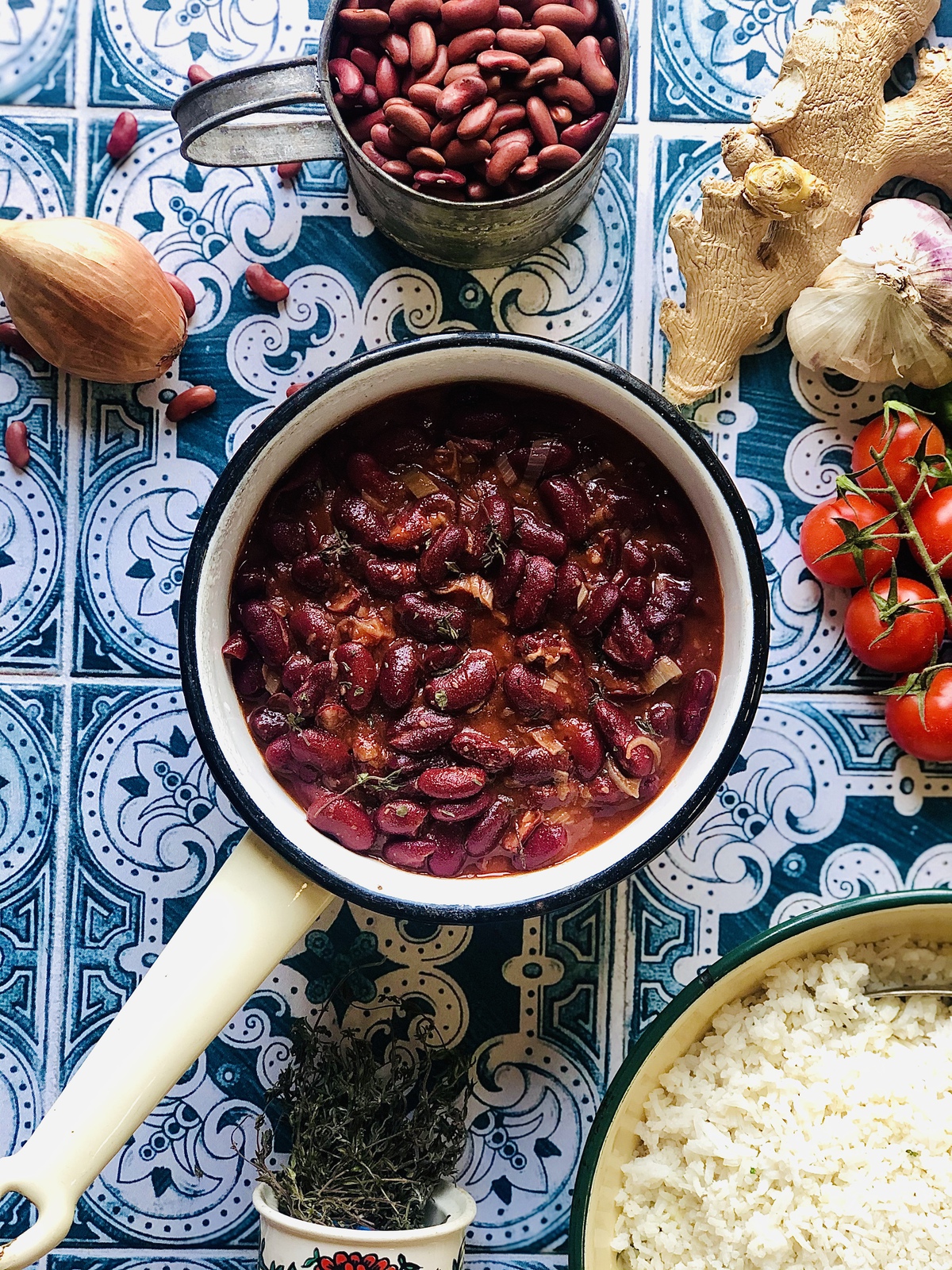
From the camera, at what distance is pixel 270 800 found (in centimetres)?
148

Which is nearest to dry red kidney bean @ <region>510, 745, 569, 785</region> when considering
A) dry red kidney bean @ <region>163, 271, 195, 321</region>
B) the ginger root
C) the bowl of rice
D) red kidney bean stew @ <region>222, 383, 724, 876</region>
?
red kidney bean stew @ <region>222, 383, 724, 876</region>

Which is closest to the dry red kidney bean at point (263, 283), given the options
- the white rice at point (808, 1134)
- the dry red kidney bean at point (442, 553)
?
the dry red kidney bean at point (442, 553)

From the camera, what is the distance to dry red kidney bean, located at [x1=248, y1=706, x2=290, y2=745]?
153 cm

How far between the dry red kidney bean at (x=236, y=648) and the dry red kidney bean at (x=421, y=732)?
0.22 meters

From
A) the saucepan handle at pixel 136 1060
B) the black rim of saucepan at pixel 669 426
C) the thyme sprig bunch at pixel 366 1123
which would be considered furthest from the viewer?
the thyme sprig bunch at pixel 366 1123

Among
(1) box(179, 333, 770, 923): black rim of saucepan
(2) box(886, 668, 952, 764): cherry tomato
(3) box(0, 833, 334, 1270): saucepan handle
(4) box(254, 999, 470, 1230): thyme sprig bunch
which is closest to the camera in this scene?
(3) box(0, 833, 334, 1270): saucepan handle

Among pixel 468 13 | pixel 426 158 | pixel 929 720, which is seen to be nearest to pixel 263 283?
pixel 426 158

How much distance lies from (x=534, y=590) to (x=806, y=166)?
714mm

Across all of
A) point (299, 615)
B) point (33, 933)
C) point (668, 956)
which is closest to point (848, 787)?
point (668, 956)

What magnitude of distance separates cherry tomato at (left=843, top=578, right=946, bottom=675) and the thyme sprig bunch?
84cm

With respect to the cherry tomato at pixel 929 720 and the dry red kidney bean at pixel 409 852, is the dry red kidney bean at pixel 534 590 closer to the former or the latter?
the dry red kidney bean at pixel 409 852

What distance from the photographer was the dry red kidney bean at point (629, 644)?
150cm

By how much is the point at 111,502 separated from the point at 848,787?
1174 millimetres

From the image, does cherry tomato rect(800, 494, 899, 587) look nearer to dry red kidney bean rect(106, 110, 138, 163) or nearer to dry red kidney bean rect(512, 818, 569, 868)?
dry red kidney bean rect(512, 818, 569, 868)
